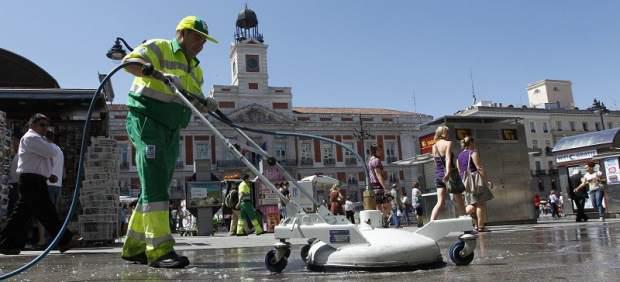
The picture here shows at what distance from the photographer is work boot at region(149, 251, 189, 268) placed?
12.7 feet

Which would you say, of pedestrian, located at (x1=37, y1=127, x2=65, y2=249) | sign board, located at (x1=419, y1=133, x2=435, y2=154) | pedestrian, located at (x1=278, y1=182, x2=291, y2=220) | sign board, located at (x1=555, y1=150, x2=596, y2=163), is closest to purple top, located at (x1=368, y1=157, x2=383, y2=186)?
pedestrian, located at (x1=278, y1=182, x2=291, y2=220)

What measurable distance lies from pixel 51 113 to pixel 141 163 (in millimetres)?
7192

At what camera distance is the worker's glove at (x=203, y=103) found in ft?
13.3

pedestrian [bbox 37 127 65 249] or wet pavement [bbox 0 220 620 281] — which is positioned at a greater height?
pedestrian [bbox 37 127 65 249]

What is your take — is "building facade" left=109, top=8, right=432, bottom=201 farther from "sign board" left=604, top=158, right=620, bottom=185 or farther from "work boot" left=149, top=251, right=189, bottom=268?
"work boot" left=149, top=251, right=189, bottom=268

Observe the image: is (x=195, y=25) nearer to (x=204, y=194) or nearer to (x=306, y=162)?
(x=204, y=194)

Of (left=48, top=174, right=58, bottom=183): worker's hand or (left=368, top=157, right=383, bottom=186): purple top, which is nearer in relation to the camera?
(left=48, top=174, right=58, bottom=183): worker's hand

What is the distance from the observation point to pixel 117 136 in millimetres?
57531

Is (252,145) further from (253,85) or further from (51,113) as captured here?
(253,85)

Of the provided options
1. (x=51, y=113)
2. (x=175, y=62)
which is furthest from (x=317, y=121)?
(x=175, y=62)

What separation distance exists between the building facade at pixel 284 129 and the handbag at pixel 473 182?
50.5m

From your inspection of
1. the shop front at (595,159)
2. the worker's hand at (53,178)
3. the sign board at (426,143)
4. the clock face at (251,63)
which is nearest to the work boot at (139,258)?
the worker's hand at (53,178)

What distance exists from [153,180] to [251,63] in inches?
2532

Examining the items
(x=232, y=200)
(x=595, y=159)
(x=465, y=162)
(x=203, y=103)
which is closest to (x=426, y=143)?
(x=595, y=159)
